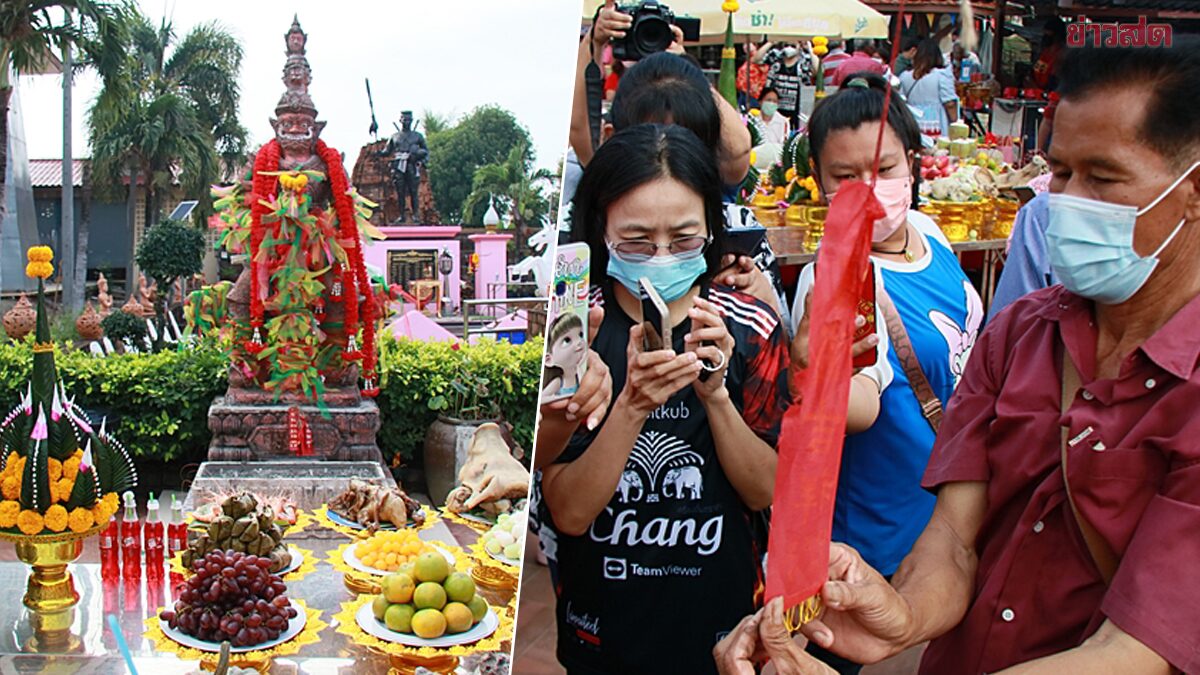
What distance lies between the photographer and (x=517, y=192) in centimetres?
215

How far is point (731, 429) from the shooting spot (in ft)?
5.49

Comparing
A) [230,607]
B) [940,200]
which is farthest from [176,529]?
[940,200]

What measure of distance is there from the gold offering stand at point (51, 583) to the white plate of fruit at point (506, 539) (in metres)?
0.80

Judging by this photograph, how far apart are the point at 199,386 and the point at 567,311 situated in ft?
3.43

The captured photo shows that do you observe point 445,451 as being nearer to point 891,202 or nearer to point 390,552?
point 390,552

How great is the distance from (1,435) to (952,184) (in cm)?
379

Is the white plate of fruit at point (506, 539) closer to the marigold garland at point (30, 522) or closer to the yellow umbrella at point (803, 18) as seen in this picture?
the marigold garland at point (30, 522)

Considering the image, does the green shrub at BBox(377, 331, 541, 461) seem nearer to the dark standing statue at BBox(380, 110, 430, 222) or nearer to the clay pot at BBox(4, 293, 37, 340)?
the dark standing statue at BBox(380, 110, 430, 222)

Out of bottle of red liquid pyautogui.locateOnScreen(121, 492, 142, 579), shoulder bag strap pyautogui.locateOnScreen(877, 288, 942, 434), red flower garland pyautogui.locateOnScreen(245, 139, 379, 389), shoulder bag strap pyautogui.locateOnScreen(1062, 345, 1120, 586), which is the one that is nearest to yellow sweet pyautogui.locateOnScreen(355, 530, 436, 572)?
red flower garland pyautogui.locateOnScreen(245, 139, 379, 389)

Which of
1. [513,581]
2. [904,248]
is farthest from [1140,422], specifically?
[513,581]

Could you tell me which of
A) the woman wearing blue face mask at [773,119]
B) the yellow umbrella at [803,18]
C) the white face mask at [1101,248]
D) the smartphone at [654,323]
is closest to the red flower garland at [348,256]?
the smartphone at [654,323]

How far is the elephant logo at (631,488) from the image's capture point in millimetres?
1733

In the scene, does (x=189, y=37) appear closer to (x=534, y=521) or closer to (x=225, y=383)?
(x=225, y=383)

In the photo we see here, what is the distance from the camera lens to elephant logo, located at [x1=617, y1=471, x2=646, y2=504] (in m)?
1.73
